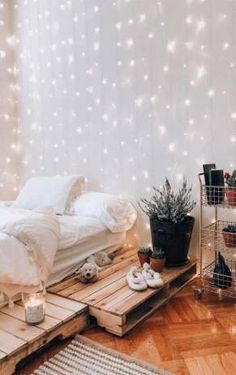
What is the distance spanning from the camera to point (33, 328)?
161 centimetres

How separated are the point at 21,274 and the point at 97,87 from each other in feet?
6.21

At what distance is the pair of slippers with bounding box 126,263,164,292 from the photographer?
6.62 ft

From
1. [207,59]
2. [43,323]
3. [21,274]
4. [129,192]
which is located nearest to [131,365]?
[43,323]

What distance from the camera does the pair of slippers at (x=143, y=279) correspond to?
79.4 inches

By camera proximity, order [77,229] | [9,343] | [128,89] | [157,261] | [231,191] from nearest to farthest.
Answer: [9,343], [231,191], [157,261], [77,229], [128,89]

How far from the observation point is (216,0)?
2293mm

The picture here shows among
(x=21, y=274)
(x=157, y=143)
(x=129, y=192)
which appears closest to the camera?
(x=21, y=274)

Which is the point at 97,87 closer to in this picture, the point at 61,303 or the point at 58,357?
Answer: the point at 61,303

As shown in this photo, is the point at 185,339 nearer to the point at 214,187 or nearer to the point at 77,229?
the point at 214,187

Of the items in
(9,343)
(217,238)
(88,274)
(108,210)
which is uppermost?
(108,210)

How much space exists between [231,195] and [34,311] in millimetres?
1304

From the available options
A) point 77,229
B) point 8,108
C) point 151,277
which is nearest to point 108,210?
point 77,229

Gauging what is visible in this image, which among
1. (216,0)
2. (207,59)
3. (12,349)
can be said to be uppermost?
(216,0)

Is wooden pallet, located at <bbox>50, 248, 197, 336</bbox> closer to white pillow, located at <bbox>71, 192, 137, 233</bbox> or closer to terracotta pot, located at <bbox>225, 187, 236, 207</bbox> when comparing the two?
white pillow, located at <bbox>71, 192, 137, 233</bbox>
